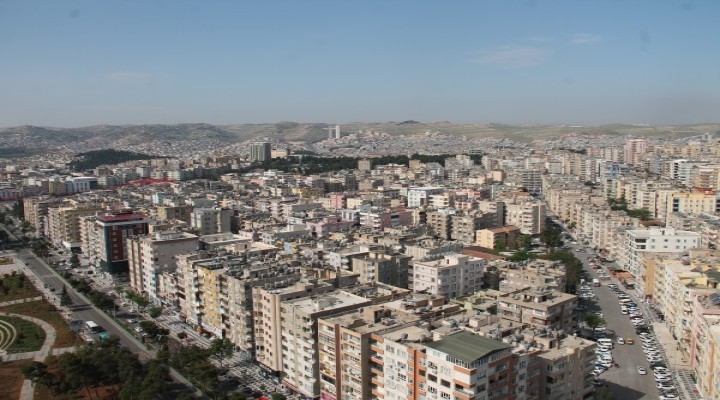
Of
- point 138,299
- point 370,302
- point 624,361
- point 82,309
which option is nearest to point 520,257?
point 624,361

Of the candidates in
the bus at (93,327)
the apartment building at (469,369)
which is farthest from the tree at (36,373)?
the apartment building at (469,369)

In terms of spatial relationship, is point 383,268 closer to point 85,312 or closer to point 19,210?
point 85,312

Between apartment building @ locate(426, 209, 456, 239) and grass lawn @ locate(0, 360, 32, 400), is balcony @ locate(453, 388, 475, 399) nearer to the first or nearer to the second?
grass lawn @ locate(0, 360, 32, 400)

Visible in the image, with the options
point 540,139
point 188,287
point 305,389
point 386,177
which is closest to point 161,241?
point 188,287

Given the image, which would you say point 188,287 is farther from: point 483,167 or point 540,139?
point 540,139

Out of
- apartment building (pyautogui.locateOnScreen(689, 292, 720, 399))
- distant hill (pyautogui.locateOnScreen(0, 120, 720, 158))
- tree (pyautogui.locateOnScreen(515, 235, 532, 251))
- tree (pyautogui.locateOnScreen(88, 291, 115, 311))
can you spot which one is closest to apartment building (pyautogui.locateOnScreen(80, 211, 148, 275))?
tree (pyautogui.locateOnScreen(88, 291, 115, 311))

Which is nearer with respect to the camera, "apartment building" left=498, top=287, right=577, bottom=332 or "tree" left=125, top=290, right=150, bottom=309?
"apartment building" left=498, top=287, right=577, bottom=332

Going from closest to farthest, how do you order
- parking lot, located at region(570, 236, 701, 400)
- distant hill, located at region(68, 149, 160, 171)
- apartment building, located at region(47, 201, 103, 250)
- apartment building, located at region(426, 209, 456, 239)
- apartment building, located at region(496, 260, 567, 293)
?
1. parking lot, located at region(570, 236, 701, 400)
2. apartment building, located at region(496, 260, 567, 293)
3. apartment building, located at region(47, 201, 103, 250)
4. apartment building, located at region(426, 209, 456, 239)
5. distant hill, located at region(68, 149, 160, 171)
